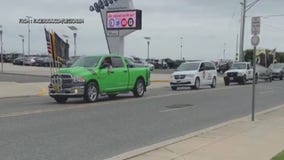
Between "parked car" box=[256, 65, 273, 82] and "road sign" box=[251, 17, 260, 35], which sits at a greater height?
"road sign" box=[251, 17, 260, 35]

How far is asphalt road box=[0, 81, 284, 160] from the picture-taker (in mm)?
10648

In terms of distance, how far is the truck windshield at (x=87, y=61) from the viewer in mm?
22672

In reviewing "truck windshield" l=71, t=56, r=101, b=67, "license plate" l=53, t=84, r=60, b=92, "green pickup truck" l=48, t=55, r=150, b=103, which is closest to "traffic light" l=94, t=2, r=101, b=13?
"green pickup truck" l=48, t=55, r=150, b=103

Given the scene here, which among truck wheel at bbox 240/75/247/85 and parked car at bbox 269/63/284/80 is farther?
parked car at bbox 269/63/284/80

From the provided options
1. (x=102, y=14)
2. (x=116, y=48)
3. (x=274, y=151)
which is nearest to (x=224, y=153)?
(x=274, y=151)

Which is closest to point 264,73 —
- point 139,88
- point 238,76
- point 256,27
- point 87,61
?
point 238,76

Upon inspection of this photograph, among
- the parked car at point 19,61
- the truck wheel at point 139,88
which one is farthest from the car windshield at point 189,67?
the parked car at point 19,61

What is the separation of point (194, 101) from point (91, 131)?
36.0 ft

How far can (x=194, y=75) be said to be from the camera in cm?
3453

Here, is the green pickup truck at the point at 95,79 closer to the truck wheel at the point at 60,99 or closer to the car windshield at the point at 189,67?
the truck wheel at the point at 60,99

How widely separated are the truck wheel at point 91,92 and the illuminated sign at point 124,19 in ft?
100

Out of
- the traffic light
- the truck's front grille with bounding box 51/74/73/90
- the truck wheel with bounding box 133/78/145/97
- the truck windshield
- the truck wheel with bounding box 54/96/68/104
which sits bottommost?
the truck wheel with bounding box 54/96/68/104

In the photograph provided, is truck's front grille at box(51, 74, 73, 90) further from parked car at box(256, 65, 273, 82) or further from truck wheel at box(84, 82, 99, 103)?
parked car at box(256, 65, 273, 82)

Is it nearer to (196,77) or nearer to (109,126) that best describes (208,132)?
(109,126)
